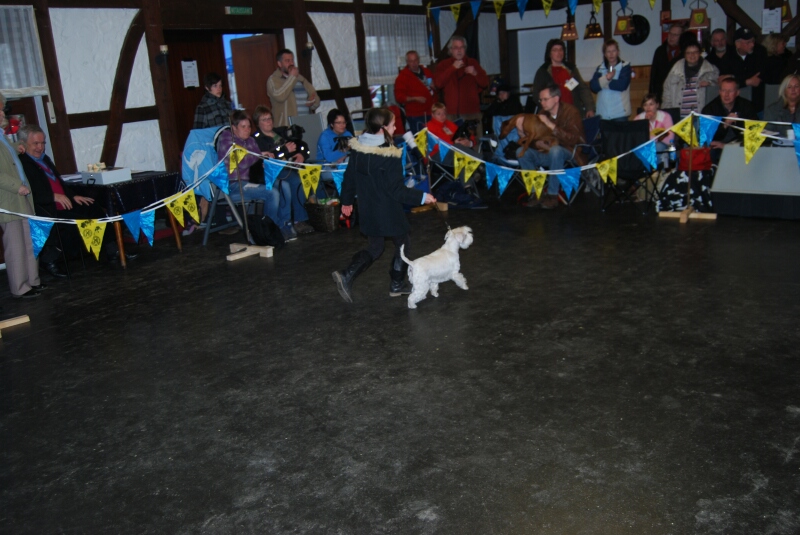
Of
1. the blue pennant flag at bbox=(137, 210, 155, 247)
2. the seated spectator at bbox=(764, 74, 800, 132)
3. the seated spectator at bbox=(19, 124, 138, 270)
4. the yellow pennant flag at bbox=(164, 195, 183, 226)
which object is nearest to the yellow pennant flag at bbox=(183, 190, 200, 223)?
the yellow pennant flag at bbox=(164, 195, 183, 226)

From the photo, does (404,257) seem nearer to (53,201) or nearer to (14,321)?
(14,321)

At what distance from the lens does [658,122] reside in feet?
27.0

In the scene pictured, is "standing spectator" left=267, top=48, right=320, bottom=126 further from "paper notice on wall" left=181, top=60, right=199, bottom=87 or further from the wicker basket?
the wicker basket

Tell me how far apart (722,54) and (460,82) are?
10.7 ft

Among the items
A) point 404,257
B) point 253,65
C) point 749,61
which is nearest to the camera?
point 404,257

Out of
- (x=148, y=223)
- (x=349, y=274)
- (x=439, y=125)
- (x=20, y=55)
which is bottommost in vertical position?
(x=349, y=274)

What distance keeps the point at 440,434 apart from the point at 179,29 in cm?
698

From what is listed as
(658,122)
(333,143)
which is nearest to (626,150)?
A: (658,122)

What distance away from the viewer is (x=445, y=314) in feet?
17.1

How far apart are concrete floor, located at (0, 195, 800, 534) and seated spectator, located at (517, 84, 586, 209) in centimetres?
210

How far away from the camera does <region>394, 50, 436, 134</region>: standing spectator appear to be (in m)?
10.5

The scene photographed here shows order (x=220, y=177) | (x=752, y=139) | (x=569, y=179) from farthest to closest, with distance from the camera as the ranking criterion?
(x=569, y=179)
(x=220, y=177)
(x=752, y=139)

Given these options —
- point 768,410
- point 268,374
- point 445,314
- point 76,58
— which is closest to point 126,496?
point 268,374

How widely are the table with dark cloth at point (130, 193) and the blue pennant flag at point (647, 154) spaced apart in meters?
4.61
